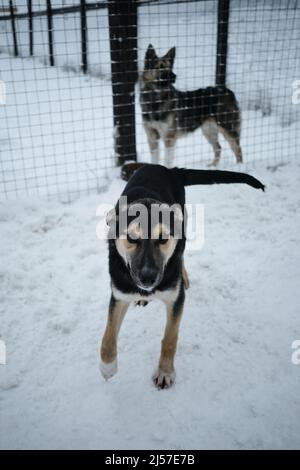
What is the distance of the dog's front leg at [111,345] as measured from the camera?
7.42 feet

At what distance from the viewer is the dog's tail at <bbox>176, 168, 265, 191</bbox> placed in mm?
2771

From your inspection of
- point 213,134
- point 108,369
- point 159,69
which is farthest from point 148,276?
point 213,134

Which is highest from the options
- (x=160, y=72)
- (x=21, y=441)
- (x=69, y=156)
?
(x=160, y=72)

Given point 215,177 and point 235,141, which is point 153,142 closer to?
point 235,141

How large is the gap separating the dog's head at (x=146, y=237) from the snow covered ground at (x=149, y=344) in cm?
73

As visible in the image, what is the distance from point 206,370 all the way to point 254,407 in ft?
1.28

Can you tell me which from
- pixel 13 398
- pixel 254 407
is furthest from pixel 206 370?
pixel 13 398

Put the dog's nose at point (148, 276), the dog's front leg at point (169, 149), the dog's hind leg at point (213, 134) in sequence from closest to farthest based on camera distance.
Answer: the dog's nose at point (148, 276), the dog's front leg at point (169, 149), the dog's hind leg at point (213, 134)

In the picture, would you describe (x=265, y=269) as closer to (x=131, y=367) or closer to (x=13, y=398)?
(x=131, y=367)

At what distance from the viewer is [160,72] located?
18.0 feet

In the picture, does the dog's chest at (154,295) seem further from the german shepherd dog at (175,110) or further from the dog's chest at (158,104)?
the dog's chest at (158,104)

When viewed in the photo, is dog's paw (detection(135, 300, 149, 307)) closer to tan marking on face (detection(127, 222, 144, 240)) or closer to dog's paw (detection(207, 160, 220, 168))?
tan marking on face (detection(127, 222, 144, 240))

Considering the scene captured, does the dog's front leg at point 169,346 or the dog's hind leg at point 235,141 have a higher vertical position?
the dog's hind leg at point 235,141

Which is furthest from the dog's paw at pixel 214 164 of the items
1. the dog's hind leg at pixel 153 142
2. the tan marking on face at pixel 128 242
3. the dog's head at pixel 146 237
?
the tan marking on face at pixel 128 242
